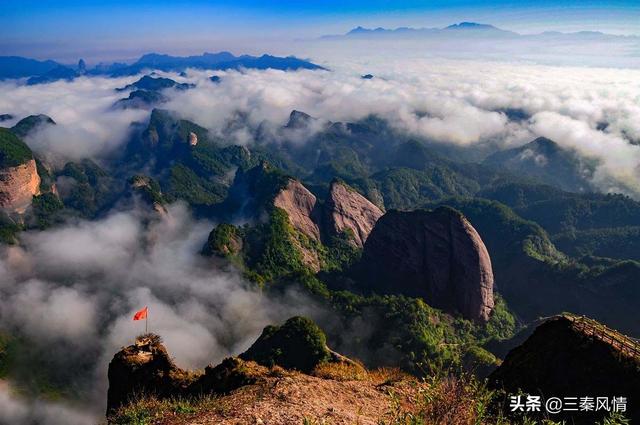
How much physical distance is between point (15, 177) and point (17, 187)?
14.3ft

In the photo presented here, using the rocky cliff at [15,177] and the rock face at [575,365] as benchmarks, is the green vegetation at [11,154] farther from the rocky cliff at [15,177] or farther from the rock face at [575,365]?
the rock face at [575,365]

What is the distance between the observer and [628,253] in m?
153

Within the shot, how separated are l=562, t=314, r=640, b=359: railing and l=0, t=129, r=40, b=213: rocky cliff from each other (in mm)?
205419

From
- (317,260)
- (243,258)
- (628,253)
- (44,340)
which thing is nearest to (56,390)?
(44,340)

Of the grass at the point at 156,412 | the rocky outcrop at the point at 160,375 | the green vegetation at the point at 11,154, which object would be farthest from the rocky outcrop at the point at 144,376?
the green vegetation at the point at 11,154

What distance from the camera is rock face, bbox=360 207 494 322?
9673 centimetres

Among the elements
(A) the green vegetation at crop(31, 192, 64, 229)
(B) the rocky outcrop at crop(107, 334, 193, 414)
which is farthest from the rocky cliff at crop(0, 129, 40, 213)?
(B) the rocky outcrop at crop(107, 334, 193, 414)

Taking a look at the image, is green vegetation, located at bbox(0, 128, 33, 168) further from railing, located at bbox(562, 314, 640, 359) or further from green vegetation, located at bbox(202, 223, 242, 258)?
railing, located at bbox(562, 314, 640, 359)

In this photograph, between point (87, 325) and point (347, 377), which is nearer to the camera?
point (347, 377)

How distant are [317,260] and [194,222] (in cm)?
7588

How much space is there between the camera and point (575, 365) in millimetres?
22812

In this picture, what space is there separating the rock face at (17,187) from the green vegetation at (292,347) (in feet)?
540

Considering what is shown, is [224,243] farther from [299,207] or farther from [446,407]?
[446,407]

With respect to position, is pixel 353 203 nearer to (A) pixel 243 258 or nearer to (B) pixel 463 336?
(A) pixel 243 258
